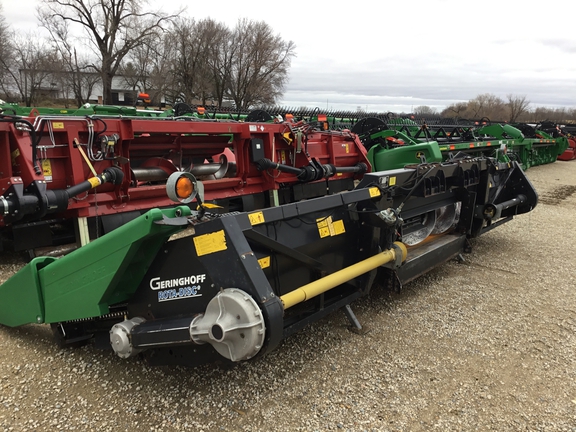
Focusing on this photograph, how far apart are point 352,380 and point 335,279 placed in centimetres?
55

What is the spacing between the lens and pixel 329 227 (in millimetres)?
2791

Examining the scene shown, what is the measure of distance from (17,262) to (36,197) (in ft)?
3.24

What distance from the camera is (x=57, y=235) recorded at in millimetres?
4250

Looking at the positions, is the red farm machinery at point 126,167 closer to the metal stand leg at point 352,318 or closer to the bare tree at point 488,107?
the metal stand leg at point 352,318

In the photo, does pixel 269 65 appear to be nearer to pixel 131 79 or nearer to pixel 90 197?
pixel 131 79

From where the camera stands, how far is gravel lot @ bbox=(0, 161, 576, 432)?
212 centimetres

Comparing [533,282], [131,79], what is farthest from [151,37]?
[533,282]

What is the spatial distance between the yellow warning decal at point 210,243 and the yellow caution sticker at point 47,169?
2619 millimetres

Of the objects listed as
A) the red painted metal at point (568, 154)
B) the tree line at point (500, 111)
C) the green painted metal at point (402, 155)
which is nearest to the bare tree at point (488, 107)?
the tree line at point (500, 111)

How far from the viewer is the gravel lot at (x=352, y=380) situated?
6.97 feet

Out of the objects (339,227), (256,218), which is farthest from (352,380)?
(256,218)

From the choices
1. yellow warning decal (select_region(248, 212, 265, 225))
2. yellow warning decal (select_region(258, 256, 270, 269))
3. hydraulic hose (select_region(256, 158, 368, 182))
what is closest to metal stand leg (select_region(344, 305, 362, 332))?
yellow warning decal (select_region(258, 256, 270, 269))

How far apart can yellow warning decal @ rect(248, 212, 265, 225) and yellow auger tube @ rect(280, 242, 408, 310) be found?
38 centimetres

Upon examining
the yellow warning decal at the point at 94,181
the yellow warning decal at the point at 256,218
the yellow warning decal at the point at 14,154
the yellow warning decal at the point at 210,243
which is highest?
the yellow warning decal at the point at 14,154
